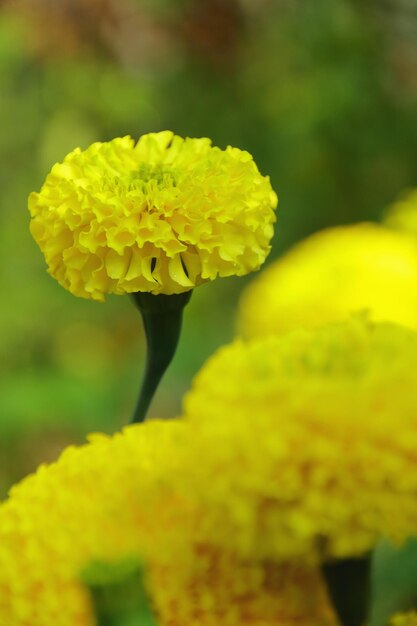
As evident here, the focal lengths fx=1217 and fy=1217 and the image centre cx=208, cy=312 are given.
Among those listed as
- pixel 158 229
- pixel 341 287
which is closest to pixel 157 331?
pixel 158 229

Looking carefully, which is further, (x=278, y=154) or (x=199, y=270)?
(x=278, y=154)

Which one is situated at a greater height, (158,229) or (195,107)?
(195,107)

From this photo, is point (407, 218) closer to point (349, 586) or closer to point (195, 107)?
point (349, 586)

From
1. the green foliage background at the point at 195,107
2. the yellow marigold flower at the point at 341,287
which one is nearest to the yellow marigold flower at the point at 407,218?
the yellow marigold flower at the point at 341,287

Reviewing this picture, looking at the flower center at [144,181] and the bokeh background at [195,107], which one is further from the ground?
the bokeh background at [195,107]

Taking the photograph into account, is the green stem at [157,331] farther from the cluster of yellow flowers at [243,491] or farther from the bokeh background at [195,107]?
the bokeh background at [195,107]

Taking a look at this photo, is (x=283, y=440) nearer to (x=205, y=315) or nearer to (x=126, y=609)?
(x=126, y=609)

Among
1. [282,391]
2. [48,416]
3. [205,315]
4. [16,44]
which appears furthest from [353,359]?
[16,44]
